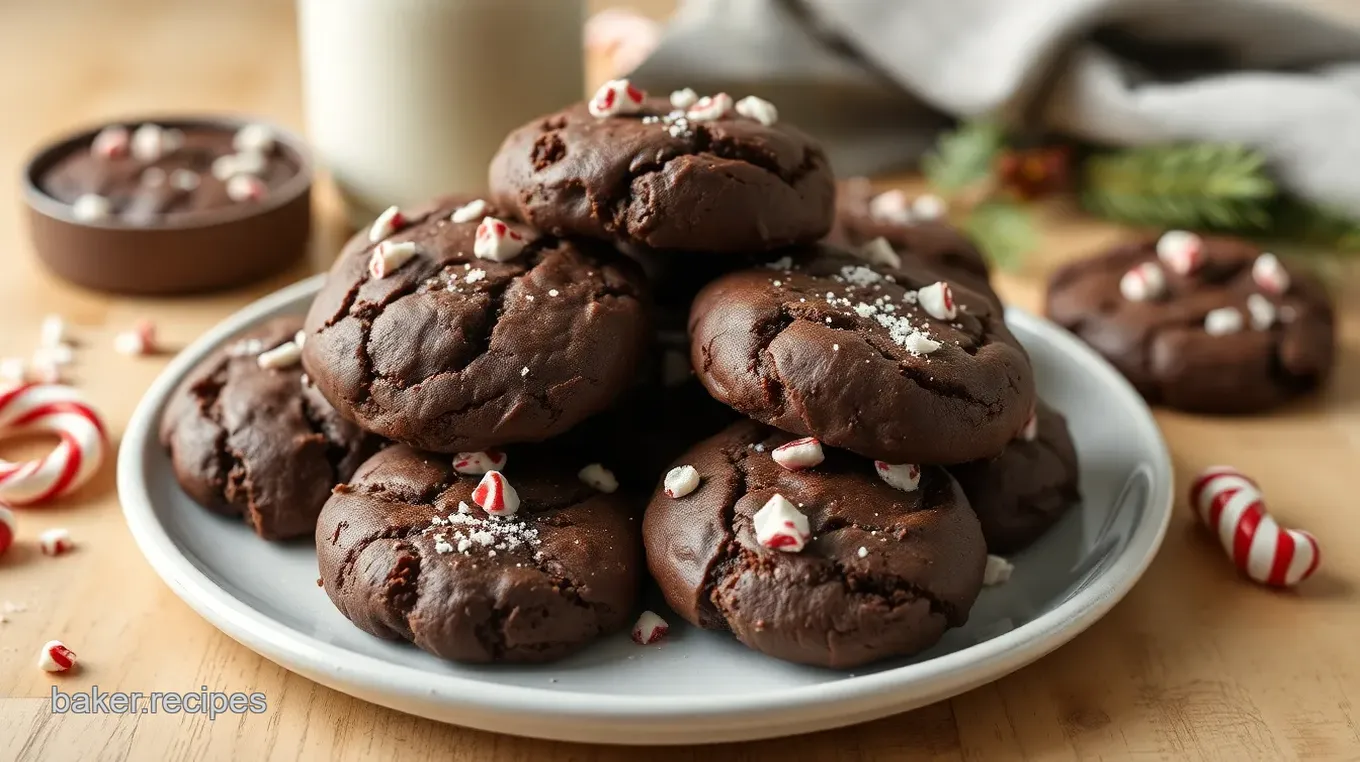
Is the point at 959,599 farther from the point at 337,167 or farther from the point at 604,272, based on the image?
the point at 337,167

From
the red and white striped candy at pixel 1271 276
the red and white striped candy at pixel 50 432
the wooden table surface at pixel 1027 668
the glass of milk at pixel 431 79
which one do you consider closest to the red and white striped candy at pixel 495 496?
the wooden table surface at pixel 1027 668

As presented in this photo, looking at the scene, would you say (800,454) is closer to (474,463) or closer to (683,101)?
(474,463)

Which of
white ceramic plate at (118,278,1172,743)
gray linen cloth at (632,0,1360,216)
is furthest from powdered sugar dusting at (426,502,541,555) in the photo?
gray linen cloth at (632,0,1360,216)

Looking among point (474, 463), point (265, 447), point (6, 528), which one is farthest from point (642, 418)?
point (6, 528)

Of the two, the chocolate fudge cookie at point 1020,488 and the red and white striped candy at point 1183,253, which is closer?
the chocolate fudge cookie at point 1020,488

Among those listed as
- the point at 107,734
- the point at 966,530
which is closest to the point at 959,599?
the point at 966,530

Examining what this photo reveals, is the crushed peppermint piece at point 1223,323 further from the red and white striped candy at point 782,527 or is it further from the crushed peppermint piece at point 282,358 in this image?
the crushed peppermint piece at point 282,358

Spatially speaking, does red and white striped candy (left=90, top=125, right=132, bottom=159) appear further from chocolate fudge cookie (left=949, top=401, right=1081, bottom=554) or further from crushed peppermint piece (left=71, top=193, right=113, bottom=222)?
chocolate fudge cookie (left=949, top=401, right=1081, bottom=554)
